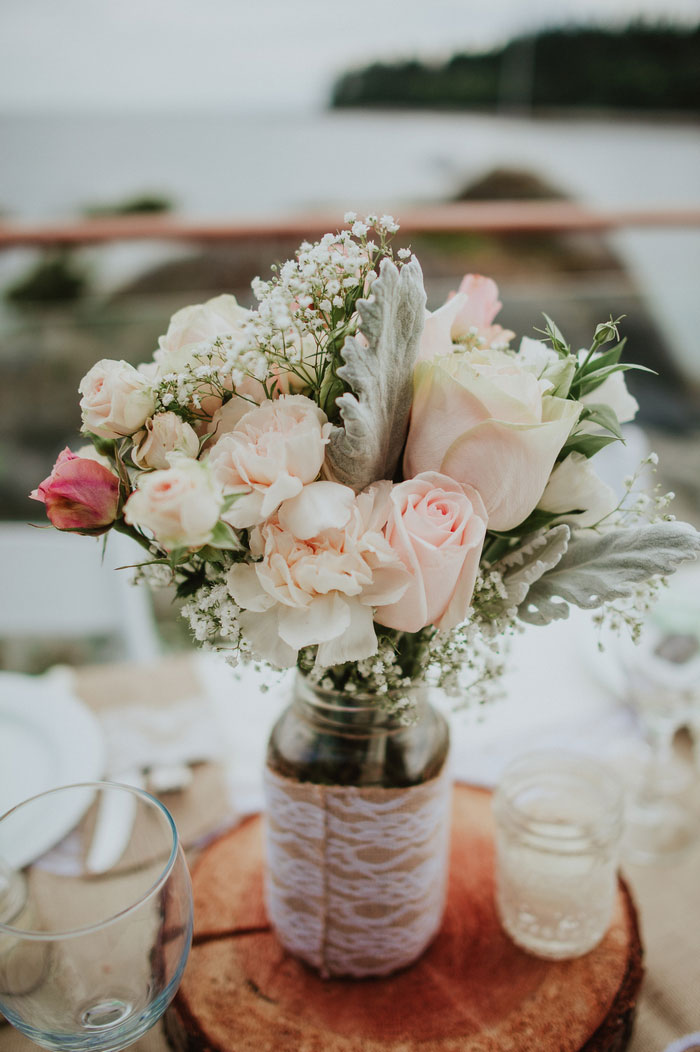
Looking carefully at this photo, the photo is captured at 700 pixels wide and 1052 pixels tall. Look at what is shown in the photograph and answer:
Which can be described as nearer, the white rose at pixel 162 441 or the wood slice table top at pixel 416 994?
the white rose at pixel 162 441

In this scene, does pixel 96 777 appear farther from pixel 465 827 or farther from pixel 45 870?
pixel 465 827

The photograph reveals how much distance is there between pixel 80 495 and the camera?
1.52ft

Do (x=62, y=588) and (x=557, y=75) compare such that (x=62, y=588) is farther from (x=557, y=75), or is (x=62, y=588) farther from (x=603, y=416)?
(x=557, y=75)

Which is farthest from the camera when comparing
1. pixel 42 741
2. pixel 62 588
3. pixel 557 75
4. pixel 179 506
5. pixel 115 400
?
pixel 557 75

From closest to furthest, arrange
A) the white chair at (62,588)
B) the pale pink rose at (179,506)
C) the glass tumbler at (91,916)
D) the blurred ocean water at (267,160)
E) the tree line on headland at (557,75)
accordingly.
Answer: the pale pink rose at (179,506) → the glass tumbler at (91,916) → the white chair at (62,588) → the tree line on headland at (557,75) → the blurred ocean water at (267,160)

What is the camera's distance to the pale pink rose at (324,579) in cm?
45

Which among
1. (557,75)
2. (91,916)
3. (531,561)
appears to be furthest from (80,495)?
(557,75)

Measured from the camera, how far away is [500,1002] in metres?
0.67

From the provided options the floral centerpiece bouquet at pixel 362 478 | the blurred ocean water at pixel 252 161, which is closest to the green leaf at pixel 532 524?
the floral centerpiece bouquet at pixel 362 478

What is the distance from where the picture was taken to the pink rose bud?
1.50 ft

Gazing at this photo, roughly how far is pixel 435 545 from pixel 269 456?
11 cm

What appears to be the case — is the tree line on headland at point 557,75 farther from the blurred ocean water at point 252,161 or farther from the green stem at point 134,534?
the green stem at point 134,534

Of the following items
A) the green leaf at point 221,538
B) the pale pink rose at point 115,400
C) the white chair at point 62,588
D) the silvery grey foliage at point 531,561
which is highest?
the pale pink rose at point 115,400

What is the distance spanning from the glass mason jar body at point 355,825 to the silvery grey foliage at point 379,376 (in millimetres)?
191
